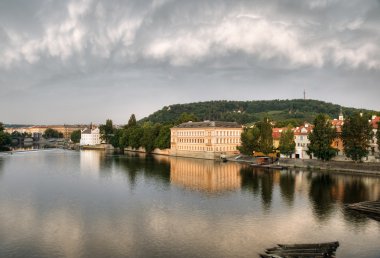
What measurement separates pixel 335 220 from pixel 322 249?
34.5ft

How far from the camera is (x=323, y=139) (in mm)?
71188

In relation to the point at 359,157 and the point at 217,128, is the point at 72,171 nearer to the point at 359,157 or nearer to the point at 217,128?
the point at 217,128

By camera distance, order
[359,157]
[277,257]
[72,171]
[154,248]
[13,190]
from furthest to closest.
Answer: [72,171]
[359,157]
[13,190]
[154,248]
[277,257]

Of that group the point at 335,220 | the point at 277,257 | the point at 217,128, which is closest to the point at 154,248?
the point at 277,257

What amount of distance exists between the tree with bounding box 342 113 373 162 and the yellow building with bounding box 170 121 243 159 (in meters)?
36.7

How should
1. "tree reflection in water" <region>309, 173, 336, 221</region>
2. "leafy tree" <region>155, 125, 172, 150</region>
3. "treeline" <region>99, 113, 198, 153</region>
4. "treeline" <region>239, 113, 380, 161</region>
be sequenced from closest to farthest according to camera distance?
"tree reflection in water" <region>309, 173, 336, 221</region>
"treeline" <region>239, 113, 380, 161</region>
"leafy tree" <region>155, 125, 172, 150</region>
"treeline" <region>99, 113, 198, 153</region>

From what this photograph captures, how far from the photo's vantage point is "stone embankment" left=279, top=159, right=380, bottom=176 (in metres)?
64.1

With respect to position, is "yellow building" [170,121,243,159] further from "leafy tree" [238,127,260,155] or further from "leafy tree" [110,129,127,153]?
"leafy tree" [110,129,127,153]

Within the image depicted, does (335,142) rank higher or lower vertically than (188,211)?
higher

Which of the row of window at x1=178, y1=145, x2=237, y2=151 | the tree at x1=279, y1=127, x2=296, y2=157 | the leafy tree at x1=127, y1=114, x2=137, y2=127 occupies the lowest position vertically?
the row of window at x1=178, y1=145, x2=237, y2=151

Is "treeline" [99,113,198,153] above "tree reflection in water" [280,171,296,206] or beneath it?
above

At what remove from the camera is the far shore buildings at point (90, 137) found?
609 ft

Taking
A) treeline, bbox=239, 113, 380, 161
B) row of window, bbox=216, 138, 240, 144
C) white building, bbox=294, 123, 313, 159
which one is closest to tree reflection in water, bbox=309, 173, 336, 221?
treeline, bbox=239, 113, 380, 161

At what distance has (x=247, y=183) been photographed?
5725 centimetres
